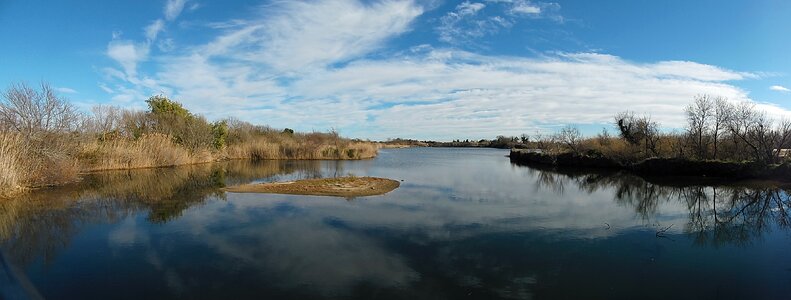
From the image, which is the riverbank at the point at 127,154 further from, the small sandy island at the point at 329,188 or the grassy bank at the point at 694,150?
the grassy bank at the point at 694,150

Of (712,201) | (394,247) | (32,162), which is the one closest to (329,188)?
(394,247)

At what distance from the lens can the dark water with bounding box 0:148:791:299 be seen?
5988 mm

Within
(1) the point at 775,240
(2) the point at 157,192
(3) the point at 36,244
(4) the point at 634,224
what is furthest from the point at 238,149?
(1) the point at 775,240

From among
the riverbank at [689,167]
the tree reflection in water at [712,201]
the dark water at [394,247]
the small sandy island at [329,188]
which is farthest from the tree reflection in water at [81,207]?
the riverbank at [689,167]

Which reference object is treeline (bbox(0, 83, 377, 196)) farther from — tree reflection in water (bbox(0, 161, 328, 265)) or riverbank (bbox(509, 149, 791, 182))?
riverbank (bbox(509, 149, 791, 182))

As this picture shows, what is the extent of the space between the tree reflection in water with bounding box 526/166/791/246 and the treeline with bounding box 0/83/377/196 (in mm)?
18977

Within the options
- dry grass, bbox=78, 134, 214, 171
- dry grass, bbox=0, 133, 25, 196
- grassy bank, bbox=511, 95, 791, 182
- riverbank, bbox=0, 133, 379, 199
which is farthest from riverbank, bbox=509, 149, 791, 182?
dry grass, bbox=0, 133, 25, 196

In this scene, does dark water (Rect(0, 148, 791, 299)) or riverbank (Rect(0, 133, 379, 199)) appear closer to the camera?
dark water (Rect(0, 148, 791, 299))

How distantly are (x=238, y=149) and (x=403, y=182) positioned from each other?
26.3 metres

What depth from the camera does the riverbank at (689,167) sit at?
21406mm

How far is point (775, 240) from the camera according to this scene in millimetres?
9172

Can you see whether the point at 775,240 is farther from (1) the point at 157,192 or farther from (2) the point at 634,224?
(1) the point at 157,192

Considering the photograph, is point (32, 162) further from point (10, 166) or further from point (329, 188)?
point (329, 188)

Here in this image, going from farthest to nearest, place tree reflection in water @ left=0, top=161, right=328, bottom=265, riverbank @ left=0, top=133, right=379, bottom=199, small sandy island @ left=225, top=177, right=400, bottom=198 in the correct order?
small sandy island @ left=225, top=177, right=400, bottom=198 → riverbank @ left=0, top=133, right=379, bottom=199 → tree reflection in water @ left=0, top=161, right=328, bottom=265
